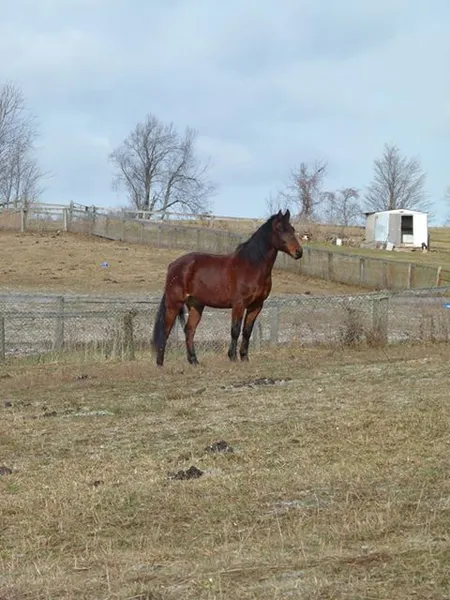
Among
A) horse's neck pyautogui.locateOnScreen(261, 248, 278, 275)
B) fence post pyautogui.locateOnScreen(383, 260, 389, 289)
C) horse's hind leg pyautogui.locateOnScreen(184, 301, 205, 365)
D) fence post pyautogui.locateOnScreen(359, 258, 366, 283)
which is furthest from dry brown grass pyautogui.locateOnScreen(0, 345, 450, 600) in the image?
fence post pyautogui.locateOnScreen(359, 258, 366, 283)

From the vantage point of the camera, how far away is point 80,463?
6477mm

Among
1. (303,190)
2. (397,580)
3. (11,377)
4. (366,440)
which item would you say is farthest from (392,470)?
(303,190)

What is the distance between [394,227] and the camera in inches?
2222

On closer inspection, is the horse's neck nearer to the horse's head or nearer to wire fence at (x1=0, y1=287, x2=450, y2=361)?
the horse's head

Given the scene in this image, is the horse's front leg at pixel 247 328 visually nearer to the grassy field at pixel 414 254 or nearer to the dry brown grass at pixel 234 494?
the dry brown grass at pixel 234 494

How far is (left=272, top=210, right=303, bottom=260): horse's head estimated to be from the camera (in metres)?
13.3

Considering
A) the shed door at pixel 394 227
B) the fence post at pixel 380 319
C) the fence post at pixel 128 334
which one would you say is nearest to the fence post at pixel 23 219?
the shed door at pixel 394 227

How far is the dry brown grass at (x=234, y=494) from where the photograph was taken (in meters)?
3.93

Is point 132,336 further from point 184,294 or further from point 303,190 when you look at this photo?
point 303,190

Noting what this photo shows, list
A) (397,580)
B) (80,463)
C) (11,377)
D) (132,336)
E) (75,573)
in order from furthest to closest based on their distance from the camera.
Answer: (132,336) < (11,377) < (80,463) < (75,573) < (397,580)

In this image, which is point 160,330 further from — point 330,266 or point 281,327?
point 330,266

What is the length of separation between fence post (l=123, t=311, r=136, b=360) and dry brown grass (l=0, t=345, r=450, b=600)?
194 inches

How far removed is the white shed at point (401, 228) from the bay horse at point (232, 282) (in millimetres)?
43038

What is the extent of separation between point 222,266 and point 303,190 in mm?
69315
